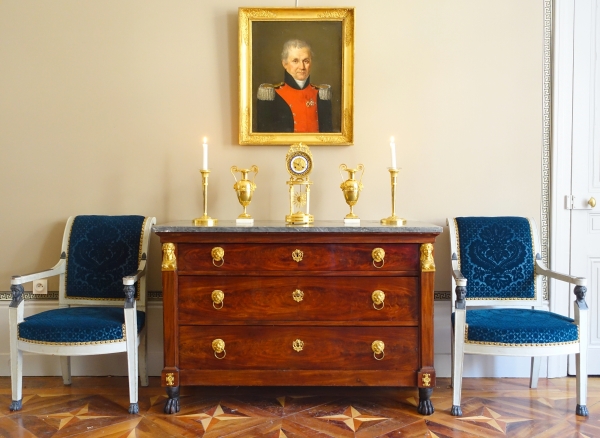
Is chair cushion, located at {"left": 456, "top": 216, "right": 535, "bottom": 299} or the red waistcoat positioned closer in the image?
chair cushion, located at {"left": 456, "top": 216, "right": 535, "bottom": 299}

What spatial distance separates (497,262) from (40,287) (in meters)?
3.03

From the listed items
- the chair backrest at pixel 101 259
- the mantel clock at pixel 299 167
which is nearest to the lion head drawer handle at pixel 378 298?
the mantel clock at pixel 299 167

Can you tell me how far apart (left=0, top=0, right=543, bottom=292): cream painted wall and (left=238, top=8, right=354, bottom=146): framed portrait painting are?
10 centimetres

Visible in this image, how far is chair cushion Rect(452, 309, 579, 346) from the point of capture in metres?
2.58

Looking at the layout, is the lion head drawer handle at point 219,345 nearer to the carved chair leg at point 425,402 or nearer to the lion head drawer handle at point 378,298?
the lion head drawer handle at point 378,298

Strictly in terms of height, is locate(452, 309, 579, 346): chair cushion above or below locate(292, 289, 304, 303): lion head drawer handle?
below

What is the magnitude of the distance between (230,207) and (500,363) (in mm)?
2126

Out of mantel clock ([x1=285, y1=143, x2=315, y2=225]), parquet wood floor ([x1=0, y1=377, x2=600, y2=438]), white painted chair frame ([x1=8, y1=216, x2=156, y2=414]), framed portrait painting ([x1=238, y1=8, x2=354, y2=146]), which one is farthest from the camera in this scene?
framed portrait painting ([x1=238, y1=8, x2=354, y2=146])

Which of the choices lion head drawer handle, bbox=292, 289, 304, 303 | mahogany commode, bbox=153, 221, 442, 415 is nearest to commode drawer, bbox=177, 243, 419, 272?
mahogany commode, bbox=153, 221, 442, 415

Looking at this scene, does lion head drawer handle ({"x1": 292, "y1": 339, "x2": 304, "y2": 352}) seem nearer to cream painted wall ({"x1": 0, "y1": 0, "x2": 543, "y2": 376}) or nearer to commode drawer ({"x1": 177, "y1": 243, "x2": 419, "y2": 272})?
commode drawer ({"x1": 177, "y1": 243, "x2": 419, "y2": 272})

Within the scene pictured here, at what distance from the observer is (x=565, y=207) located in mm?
3373

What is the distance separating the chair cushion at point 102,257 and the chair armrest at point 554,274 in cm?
250

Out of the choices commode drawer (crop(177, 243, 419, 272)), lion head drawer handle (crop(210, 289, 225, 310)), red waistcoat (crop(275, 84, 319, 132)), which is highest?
red waistcoat (crop(275, 84, 319, 132))

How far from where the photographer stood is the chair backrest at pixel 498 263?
121 inches
